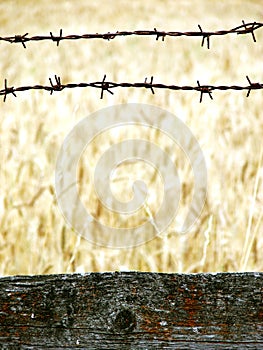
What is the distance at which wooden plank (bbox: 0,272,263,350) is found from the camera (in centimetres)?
118

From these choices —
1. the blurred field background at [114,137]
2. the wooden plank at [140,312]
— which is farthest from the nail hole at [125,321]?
the blurred field background at [114,137]

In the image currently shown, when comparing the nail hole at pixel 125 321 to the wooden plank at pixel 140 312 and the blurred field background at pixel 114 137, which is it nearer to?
the wooden plank at pixel 140 312

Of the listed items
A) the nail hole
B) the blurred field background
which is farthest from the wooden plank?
the blurred field background

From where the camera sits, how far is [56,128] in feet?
11.4

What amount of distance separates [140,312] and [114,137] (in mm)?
2368

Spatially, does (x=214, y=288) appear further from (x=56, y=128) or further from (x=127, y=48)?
(x=127, y=48)

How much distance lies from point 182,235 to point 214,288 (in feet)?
6.04

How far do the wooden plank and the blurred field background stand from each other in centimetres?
115

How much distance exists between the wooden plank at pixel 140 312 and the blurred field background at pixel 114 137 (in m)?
1.15

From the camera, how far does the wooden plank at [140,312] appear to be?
1179 millimetres

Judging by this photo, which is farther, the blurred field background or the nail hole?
the blurred field background

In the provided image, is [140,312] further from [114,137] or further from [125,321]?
[114,137]

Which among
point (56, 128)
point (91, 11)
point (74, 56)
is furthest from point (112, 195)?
point (91, 11)

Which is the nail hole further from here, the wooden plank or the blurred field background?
the blurred field background
